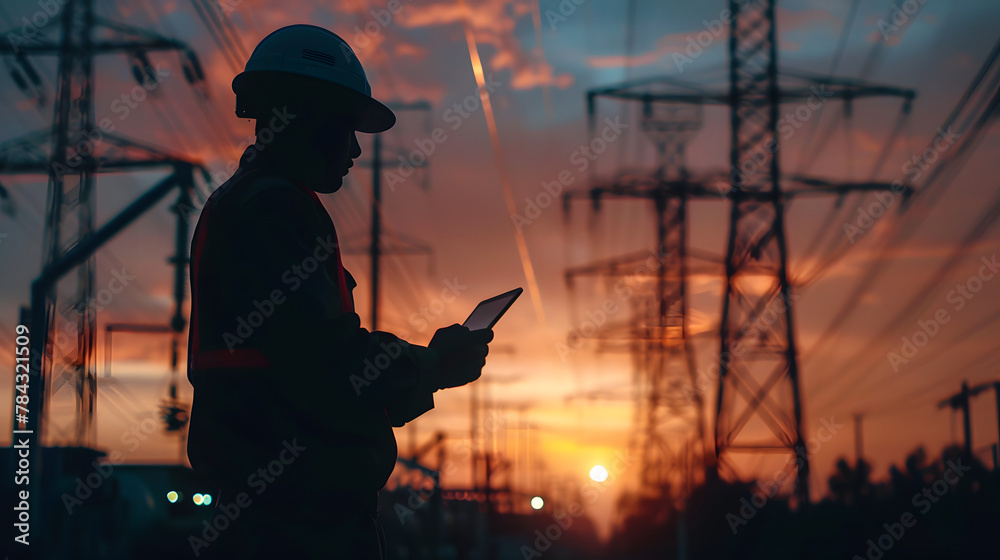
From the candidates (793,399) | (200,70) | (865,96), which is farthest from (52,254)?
(865,96)

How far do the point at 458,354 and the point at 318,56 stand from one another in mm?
854

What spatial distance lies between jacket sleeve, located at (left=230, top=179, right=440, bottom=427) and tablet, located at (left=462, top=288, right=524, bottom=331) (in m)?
0.46

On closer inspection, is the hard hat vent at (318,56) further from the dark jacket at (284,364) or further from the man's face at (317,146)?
the dark jacket at (284,364)

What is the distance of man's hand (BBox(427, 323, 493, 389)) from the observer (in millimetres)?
2533

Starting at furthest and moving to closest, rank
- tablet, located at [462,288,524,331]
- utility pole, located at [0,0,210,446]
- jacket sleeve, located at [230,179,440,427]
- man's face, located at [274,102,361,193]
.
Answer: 1. utility pole, located at [0,0,210,446]
2. tablet, located at [462,288,524,331]
3. man's face, located at [274,102,361,193]
4. jacket sleeve, located at [230,179,440,427]

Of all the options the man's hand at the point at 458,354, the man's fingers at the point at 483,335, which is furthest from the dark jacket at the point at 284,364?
the man's fingers at the point at 483,335

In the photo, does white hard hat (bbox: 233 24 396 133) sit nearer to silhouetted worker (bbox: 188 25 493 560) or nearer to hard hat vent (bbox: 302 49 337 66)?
hard hat vent (bbox: 302 49 337 66)

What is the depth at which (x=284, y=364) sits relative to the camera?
2246 mm

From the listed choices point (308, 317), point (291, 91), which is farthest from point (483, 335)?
point (291, 91)

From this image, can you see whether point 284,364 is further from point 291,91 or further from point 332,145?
point 291,91

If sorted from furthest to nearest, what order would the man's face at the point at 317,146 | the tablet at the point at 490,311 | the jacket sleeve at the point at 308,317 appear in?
1. the tablet at the point at 490,311
2. the man's face at the point at 317,146
3. the jacket sleeve at the point at 308,317

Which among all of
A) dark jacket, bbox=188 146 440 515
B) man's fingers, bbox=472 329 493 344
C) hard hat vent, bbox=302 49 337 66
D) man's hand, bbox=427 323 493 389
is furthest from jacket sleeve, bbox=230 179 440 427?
hard hat vent, bbox=302 49 337 66

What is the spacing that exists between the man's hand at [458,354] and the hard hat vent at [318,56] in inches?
29.8

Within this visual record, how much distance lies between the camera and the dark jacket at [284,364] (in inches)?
88.1
